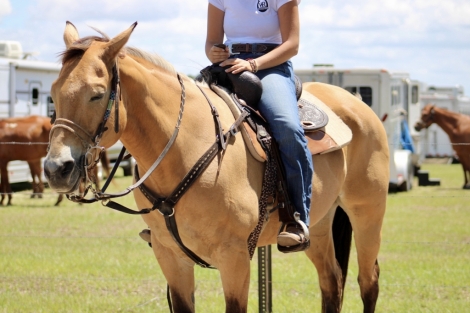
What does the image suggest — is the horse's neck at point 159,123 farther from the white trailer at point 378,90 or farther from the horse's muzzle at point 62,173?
the white trailer at point 378,90

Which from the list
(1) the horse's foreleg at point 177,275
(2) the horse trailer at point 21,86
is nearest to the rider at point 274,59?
(1) the horse's foreleg at point 177,275

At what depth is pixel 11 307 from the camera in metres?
6.77

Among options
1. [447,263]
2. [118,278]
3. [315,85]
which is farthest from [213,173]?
[447,263]

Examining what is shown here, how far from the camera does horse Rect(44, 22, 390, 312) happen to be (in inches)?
135

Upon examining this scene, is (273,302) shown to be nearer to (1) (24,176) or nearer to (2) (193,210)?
(2) (193,210)

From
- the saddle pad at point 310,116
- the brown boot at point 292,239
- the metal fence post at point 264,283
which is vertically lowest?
the metal fence post at point 264,283

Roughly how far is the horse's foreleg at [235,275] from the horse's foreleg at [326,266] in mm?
1754

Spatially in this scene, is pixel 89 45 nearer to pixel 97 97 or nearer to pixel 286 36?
pixel 97 97

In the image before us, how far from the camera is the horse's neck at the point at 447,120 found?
21.6 metres

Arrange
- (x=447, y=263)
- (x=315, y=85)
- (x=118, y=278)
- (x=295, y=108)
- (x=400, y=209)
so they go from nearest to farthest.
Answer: (x=295, y=108) → (x=315, y=85) → (x=118, y=278) → (x=447, y=263) → (x=400, y=209)

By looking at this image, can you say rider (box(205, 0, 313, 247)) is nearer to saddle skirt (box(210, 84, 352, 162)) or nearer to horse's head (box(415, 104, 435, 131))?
saddle skirt (box(210, 84, 352, 162))

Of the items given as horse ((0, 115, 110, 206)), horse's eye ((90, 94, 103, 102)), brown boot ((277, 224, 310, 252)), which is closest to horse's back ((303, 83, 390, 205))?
brown boot ((277, 224, 310, 252))

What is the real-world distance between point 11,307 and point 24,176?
1148 cm

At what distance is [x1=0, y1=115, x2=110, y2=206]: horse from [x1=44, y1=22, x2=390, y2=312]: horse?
11056mm
